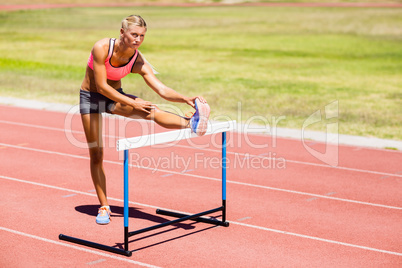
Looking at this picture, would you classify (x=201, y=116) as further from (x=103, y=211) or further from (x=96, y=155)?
Answer: (x=103, y=211)

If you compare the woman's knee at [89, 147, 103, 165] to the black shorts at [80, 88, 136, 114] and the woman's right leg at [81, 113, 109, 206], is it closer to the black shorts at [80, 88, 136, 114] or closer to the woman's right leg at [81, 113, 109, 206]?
the woman's right leg at [81, 113, 109, 206]

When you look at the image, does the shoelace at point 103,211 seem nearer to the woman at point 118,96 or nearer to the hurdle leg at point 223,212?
the woman at point 118,96

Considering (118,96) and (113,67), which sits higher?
(113,67)

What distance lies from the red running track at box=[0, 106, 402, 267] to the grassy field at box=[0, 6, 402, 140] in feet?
8.89

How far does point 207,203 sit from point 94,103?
1.99 meters

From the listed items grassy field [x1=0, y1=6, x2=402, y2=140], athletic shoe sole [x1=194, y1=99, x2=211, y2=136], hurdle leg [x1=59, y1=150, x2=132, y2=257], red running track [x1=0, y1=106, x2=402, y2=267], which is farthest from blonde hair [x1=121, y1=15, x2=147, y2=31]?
grassy field [x1=0, y1=6, x2=402, y2=140]

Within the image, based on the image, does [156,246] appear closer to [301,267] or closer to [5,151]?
[301,267]

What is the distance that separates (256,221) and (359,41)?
2519cm

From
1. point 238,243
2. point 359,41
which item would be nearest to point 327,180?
point 238,243

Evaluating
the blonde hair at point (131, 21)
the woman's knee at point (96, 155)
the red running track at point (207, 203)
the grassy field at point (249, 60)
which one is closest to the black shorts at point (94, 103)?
the woman's knee at point (96, 155)

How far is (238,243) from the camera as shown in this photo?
6102 millimetres

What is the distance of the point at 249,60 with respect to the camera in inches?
949

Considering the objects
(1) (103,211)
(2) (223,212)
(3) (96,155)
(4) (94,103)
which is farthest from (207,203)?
(4) (94,103)

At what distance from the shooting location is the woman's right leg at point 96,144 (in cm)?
638
